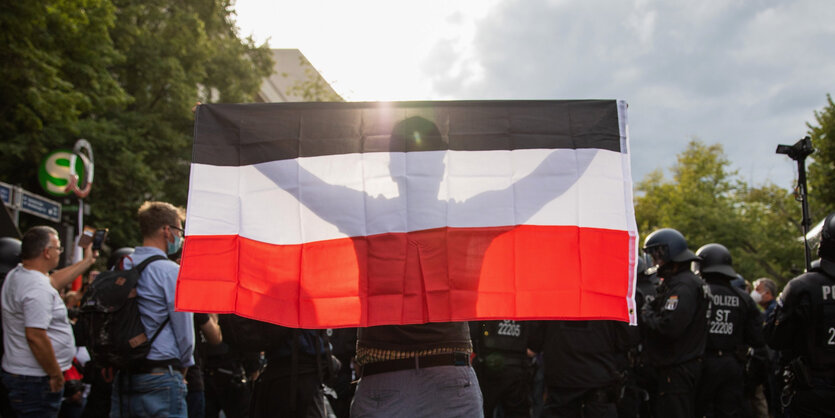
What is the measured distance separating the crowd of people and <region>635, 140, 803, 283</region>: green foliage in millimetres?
28673

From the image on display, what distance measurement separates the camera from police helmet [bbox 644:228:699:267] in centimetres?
715

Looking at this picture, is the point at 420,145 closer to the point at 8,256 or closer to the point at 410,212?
the point at 410,212

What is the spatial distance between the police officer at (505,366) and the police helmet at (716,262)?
223 cm

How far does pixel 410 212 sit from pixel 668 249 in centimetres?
452

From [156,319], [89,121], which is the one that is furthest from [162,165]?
[156,319]

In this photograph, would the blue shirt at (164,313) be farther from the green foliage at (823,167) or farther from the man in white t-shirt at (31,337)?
the green foliage at (823,167)

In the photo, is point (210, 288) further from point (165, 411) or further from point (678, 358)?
point (678, 358)

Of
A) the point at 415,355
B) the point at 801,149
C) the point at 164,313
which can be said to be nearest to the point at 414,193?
the point at 415,355

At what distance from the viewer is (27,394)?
5.30m

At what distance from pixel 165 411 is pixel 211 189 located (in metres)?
1.86

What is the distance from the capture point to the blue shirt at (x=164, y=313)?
15.7 feet

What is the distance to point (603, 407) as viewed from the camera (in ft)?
21.0

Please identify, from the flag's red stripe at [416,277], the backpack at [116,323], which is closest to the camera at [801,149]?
the flag's red stripe at [416,277]

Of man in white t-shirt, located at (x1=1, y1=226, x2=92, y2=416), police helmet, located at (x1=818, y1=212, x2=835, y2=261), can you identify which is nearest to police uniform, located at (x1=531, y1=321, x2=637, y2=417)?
police helmet, located at (x1=818, y1=212, x2=835, y2=261)
